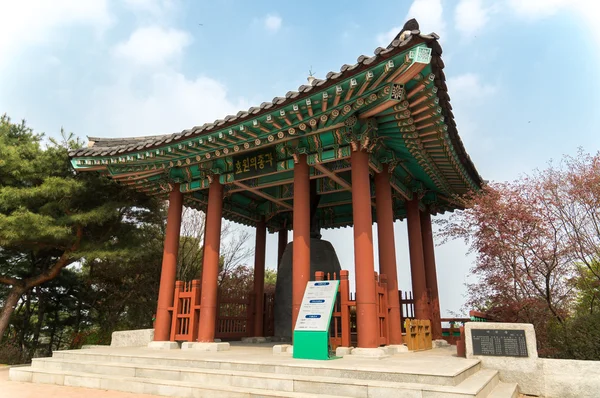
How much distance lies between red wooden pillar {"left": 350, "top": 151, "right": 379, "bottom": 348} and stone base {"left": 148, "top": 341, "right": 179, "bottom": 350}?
19.0ft

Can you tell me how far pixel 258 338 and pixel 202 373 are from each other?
23.1 feet

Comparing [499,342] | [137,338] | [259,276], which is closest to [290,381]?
[499,342]

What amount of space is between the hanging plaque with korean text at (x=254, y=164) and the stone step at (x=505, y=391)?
7106 millimetres

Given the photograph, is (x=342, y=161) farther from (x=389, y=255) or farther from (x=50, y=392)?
(x=50, y=392)

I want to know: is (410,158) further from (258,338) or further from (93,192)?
(93,192)

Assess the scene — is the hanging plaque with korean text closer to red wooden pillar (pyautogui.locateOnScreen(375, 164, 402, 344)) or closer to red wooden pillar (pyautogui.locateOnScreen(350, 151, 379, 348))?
red wooden pillar (pyautogui.locateOnScreen(350, 151, 379, 348))

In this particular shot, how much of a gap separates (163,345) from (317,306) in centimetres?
549

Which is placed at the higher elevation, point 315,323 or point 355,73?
point 355,73

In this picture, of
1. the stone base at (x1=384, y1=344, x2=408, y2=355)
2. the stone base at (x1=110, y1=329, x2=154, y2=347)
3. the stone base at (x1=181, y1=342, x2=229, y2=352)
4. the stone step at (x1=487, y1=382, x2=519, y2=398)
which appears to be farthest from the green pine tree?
the stone step at (x1=487, y1=382, x2=519, y2=398)

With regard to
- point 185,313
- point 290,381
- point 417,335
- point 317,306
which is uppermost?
point 317,306

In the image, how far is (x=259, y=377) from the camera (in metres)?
6.37

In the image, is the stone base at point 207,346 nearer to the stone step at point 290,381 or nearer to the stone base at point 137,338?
the stone base at point 137,338

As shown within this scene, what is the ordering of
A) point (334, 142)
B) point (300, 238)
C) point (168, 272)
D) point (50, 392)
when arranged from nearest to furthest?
point (50, 392) < point (300, 238) < point (334, 142) < point (168, 272)

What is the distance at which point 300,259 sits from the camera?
29.4ft
